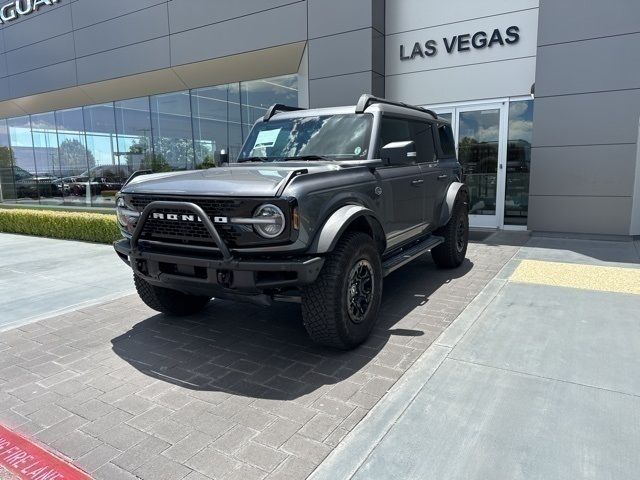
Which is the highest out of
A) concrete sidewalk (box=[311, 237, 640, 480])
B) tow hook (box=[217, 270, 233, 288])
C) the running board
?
tow hook (box=[217, 270, 233, 288])

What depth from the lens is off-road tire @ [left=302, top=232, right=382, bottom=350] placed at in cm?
333

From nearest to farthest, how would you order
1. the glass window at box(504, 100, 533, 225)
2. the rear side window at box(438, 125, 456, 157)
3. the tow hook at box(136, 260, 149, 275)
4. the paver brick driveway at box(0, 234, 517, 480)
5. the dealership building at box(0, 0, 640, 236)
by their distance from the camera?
1. the paver brick driveway at box(0, 234, 517, 480)
2. the tow hook at box(136, 260, 149, 275)
3. the rear side window at box(438, 125, 456, 157)
4. the dealership building at box(0, 0, 640, 236)
5. the glass window at box(504, 100, 533, 225)

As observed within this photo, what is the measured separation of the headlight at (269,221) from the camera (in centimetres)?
310

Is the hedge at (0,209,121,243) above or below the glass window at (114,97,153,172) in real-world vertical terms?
below

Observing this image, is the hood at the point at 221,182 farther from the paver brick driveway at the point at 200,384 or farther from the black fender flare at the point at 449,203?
the black fender flare at the point at 449,203

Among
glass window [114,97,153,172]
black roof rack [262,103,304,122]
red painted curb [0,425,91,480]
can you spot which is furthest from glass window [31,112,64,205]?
red painted curb [0,425,91,480]

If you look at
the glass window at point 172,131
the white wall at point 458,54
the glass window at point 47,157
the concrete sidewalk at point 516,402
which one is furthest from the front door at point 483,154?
the glass window at point 47,157

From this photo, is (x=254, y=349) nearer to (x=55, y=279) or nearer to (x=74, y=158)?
(x=55, y=279)

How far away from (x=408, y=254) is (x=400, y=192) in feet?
2.17

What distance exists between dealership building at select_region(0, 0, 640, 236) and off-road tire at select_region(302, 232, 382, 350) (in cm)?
291

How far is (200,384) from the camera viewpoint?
10.6ft

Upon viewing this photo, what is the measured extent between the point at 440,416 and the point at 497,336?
144cm

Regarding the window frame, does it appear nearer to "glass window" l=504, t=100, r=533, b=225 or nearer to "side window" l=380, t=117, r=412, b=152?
"side window" l=380, t=117, r=412, b=152

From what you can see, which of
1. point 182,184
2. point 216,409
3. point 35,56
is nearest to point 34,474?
point 216,409
